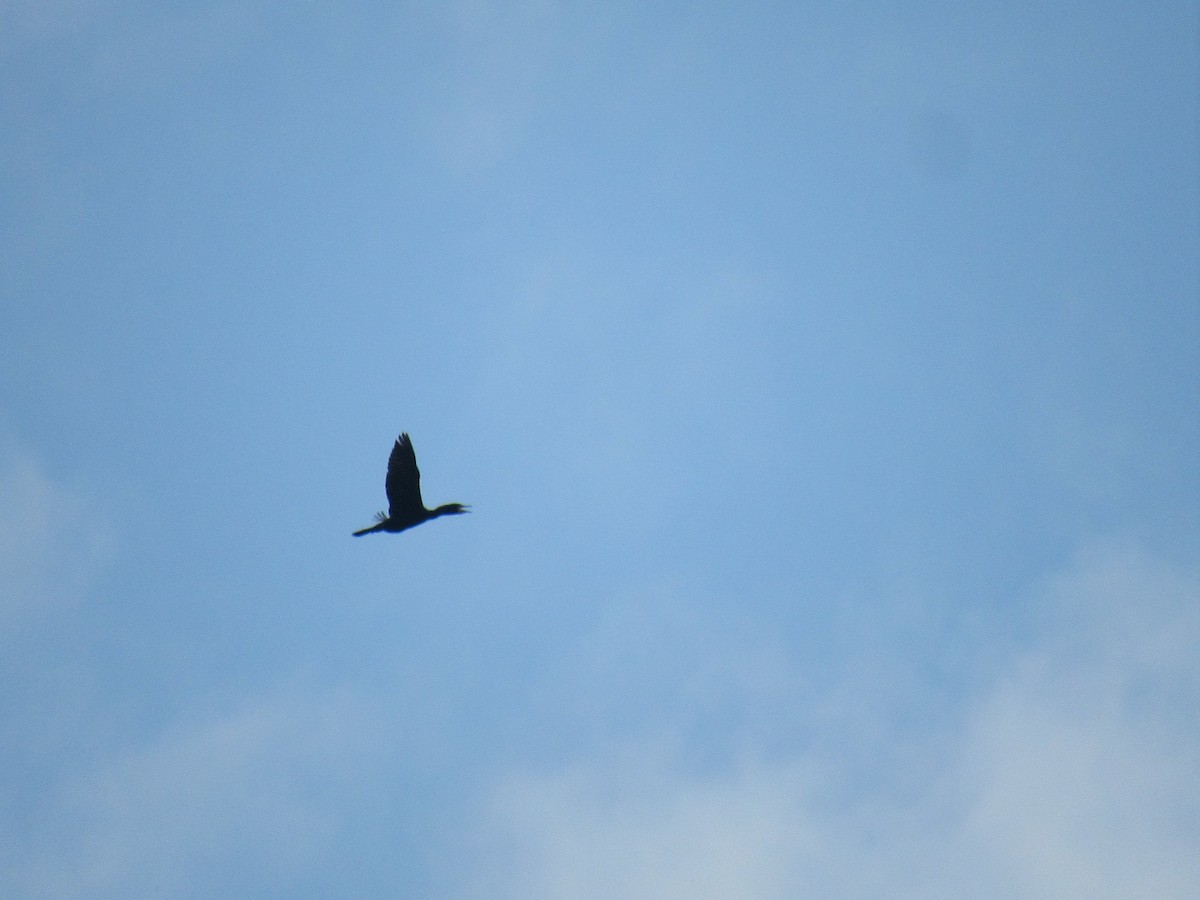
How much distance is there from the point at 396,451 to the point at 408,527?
253 cm

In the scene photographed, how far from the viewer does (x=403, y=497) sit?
32.4 m

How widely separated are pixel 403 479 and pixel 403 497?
0.58m

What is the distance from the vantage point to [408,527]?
33312 mm

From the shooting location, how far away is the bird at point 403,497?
31953mm

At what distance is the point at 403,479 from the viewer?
32.1m

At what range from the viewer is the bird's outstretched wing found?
1256 inches

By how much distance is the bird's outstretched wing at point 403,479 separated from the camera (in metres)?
31.9

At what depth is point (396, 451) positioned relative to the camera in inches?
1254

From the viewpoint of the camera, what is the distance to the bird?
31953mm
